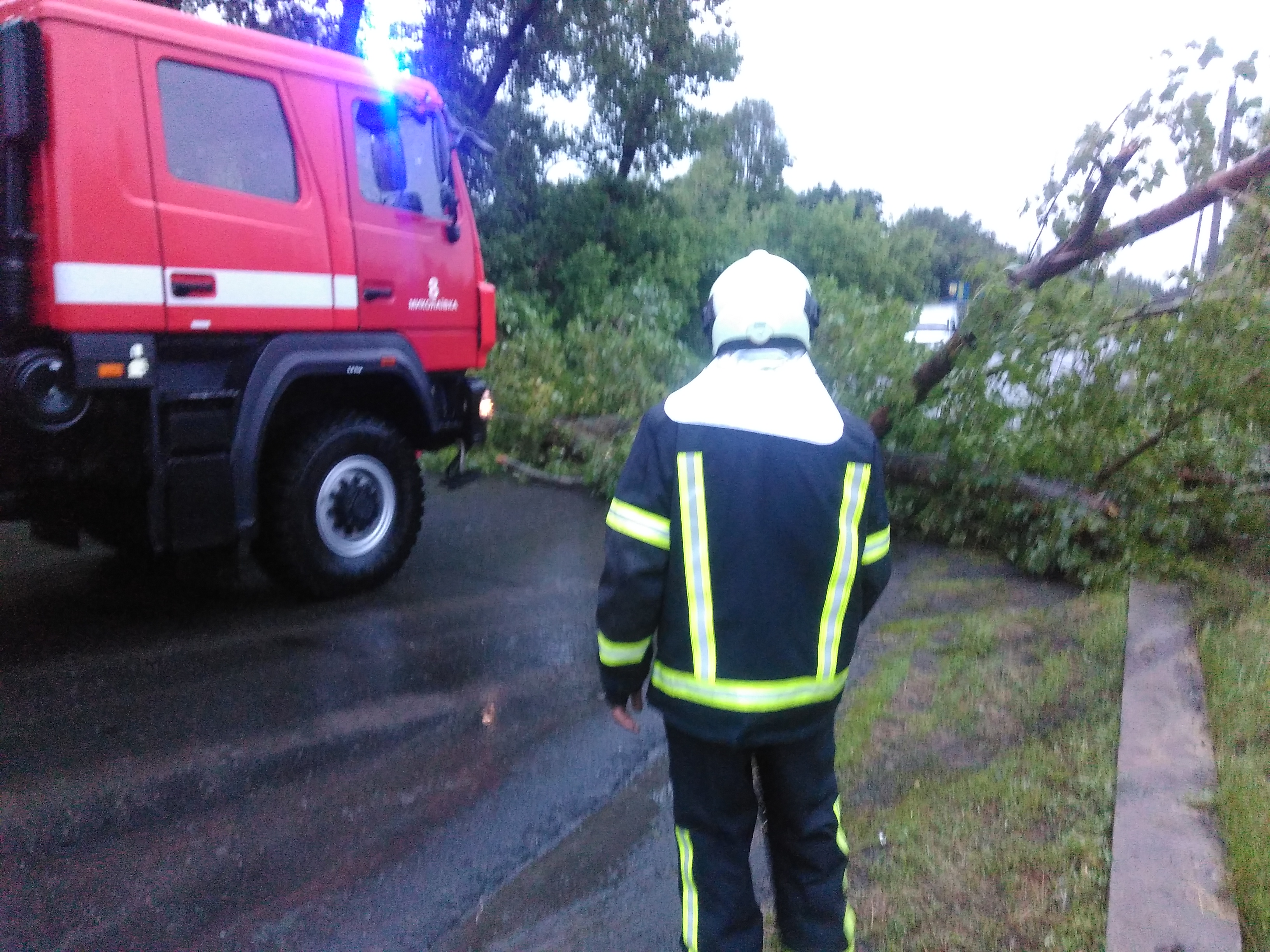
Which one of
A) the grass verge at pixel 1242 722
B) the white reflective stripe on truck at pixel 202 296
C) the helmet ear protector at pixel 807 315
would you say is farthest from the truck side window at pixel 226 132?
the grass verge at pixel 1242 722

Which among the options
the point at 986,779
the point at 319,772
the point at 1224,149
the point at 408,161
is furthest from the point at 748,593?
the point at 1224,149

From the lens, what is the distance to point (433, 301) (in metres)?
5.95

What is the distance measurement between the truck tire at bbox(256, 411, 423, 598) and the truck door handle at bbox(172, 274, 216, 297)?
957mm

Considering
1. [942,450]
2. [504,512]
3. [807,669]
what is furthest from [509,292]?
[807,669]

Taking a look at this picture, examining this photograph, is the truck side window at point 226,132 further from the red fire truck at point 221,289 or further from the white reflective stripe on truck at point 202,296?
the white reflective stripe on truck at point 202,296

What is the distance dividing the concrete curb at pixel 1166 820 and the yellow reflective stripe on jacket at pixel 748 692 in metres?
1.17

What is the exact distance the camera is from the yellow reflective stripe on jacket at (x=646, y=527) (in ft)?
7.28

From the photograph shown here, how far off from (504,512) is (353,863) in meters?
4.75

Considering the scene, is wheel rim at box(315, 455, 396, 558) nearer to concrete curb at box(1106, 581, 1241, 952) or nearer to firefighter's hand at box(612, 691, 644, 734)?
firefighter's hand at box(612, 691, 644, 734)

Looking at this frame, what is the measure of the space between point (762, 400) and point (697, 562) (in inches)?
14.5

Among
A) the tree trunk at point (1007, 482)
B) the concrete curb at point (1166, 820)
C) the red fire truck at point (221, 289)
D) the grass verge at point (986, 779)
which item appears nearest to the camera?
the concrete curb at point (1166, 820)

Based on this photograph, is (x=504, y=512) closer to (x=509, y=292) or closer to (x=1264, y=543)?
(x=1264, y=543)

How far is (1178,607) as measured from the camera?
17.4ft

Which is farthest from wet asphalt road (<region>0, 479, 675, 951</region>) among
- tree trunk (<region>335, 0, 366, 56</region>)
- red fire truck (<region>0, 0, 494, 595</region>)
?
tree trunk (<region>335, 0, 366, 56</region>)
